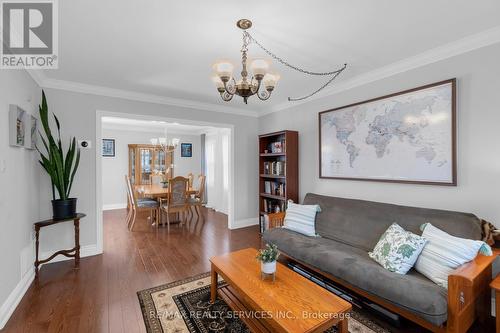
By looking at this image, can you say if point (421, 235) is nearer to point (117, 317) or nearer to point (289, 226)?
point (289, 226)

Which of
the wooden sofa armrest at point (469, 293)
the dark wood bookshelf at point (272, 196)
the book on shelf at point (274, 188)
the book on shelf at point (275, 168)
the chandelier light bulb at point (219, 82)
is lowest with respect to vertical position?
the wooden sofa armrest at point (469, 293)

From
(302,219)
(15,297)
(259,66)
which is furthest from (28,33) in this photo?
(302,219)

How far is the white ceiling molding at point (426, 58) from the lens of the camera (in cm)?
201

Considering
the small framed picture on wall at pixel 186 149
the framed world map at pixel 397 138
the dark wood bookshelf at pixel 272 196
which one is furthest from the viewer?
the small framed picture on wall at pixel 186 149

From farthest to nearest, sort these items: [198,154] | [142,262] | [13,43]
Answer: [198,154] → [142,262] → [13,43]

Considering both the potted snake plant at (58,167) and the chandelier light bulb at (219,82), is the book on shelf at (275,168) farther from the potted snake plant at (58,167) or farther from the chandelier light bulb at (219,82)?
the potted snake plant at (58,167)

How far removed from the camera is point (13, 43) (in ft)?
6.68

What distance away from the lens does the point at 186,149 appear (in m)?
7.40

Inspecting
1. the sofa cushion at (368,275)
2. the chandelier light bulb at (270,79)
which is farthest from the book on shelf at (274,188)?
the chandelier light bulb at (270,79)

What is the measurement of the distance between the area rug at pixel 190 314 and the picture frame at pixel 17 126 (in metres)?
1.82

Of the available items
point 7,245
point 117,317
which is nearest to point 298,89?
point 117,317

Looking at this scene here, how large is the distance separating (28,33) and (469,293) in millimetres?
3966

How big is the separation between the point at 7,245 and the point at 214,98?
3.00 m

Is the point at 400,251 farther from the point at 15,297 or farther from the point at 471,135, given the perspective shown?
the point at 15,297
